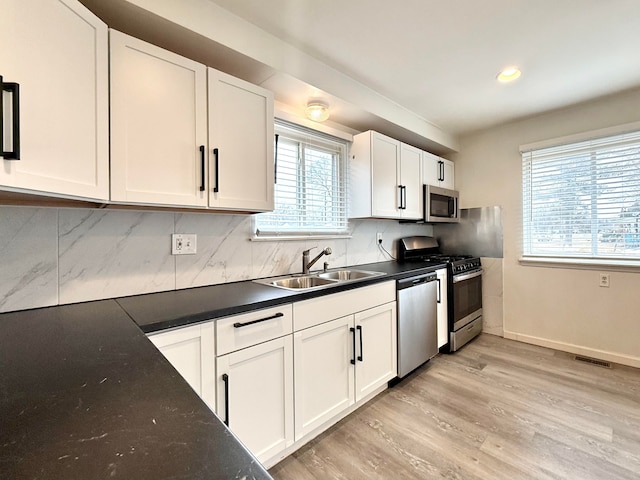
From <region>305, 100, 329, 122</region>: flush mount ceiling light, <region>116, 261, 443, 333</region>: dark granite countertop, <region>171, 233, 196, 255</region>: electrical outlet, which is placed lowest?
<region>116, 261, 443, 333</region>: dark granite countertop

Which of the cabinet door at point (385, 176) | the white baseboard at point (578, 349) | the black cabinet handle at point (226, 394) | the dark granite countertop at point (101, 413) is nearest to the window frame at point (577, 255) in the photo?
the white baseboard at point (578, 349)

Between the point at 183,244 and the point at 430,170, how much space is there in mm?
2678

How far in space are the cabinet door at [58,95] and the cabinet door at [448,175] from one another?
3274 millimetres

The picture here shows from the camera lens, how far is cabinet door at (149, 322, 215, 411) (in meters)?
1.18

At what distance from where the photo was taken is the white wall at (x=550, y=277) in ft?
8.84

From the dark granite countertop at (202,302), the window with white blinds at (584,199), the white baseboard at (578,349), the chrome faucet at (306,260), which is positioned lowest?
the white baseboard at (578,349)

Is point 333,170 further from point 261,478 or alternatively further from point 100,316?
point 261,478

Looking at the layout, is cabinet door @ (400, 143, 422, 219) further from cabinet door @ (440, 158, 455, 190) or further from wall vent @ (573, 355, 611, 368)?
wall vent @ (573, 355, 611, 368)

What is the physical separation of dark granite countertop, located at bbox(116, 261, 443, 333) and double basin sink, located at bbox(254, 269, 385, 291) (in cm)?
22

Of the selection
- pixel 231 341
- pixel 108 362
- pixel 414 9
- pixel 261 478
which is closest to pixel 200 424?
pixel 261 478

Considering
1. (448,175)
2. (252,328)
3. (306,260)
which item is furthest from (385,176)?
(252,328)

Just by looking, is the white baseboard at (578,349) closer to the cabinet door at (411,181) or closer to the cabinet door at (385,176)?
the cabinet door at (411,181)

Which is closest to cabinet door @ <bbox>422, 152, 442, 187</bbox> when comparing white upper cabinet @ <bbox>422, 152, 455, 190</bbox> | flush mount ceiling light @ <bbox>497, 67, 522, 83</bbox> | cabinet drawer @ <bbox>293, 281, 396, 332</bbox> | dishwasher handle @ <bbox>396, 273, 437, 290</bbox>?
white upper cabinet @ <bbox>422, 152, 455, 190</bbox>

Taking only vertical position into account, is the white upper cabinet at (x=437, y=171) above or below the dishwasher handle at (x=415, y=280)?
above
